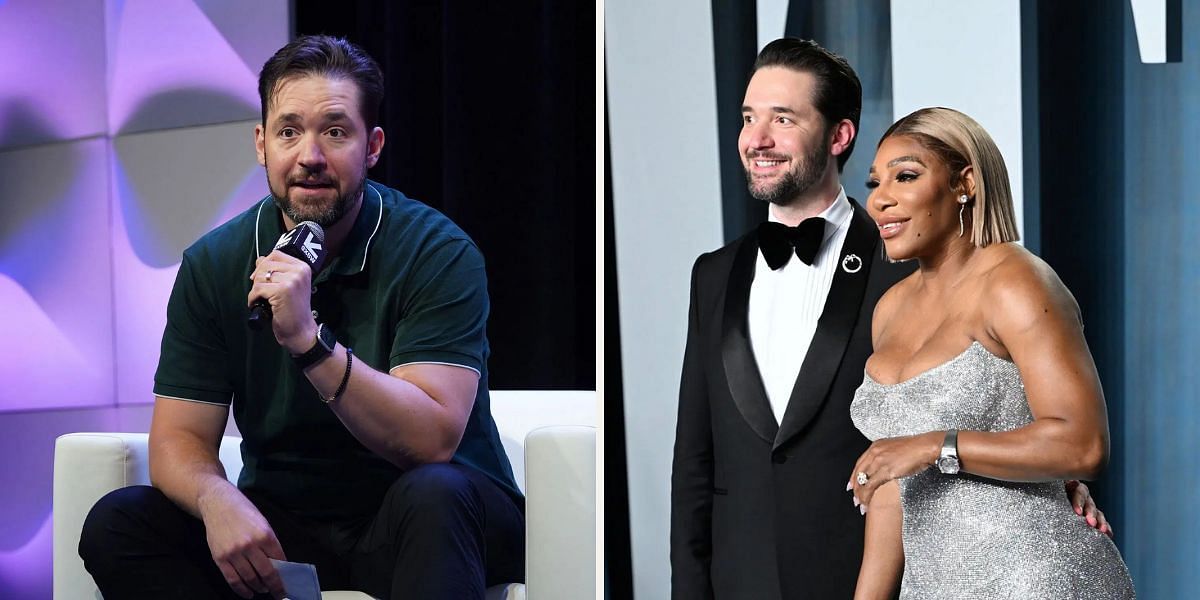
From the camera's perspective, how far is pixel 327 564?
2320 millimetres

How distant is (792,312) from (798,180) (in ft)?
0.78

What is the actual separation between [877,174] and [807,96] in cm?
29

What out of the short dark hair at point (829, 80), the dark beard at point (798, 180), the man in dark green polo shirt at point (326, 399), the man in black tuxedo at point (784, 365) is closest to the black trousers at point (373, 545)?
the man in dark green polo shirt at point (326, 399)

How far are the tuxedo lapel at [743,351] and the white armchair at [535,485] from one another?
28 centimetres

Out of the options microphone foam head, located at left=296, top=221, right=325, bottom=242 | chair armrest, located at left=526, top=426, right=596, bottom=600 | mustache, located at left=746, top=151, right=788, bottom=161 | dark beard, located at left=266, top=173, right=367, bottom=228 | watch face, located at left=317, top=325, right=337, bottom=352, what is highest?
mustache, located at left=746, top=151, right=788, bottom=161

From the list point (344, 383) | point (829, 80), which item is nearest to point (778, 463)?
point (829, 80)

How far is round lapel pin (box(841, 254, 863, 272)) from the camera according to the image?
82.5 inches

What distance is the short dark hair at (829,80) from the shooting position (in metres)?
2.16

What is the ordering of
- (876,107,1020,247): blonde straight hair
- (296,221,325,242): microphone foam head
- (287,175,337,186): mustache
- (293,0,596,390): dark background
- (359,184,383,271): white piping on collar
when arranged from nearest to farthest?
1. (876,107,1020,247): blonde straight hair
2. (296,221,325,242): microphone foam head
3. (359,184,383,271): white piping on collar
4. (287,175,337,186): mustache
5. (293,0,596,390): dark background

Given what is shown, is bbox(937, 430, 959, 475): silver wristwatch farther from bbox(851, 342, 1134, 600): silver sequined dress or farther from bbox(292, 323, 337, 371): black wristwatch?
bbox(292, 323, 337, 371): black wristwatch

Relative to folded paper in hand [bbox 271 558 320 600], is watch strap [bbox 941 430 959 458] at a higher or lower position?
higher

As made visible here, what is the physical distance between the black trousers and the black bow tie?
26.6 inches

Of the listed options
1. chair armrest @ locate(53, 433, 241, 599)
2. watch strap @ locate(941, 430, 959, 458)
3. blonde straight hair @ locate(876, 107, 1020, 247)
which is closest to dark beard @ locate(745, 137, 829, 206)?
blonde straight hair @ locate(876, 107, 1020, 247)

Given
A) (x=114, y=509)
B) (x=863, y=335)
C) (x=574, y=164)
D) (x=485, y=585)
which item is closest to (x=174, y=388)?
(x=114, y=509)
